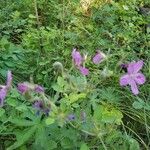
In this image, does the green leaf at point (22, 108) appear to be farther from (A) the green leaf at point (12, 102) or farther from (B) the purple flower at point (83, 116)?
(B) the purple flower at point (83, 116)

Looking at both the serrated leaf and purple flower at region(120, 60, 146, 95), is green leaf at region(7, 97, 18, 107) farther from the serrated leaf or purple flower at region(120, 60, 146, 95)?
purple flower at region(120, 60, 146, 95)

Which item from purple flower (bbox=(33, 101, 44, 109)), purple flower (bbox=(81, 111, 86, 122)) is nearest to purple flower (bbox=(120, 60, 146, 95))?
purple flower (bbox=(81, 111, 86, 122))

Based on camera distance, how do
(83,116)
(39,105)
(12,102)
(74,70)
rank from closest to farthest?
(39,105)
(83,116)
(12,102)
(74,70)

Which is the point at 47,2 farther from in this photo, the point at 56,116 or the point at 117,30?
the point at 56,116

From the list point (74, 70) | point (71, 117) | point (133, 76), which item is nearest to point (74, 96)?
point (71, 117)

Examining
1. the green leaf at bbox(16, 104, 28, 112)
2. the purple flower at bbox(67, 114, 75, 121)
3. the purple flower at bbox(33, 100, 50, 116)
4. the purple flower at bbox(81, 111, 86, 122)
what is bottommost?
the green leaf at bbox(16, 104, 28, 112)

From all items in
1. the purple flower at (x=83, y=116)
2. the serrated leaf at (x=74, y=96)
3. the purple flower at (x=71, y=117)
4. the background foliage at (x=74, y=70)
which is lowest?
the background foliage at (x=74, y=70)

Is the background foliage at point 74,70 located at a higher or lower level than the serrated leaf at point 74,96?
lower

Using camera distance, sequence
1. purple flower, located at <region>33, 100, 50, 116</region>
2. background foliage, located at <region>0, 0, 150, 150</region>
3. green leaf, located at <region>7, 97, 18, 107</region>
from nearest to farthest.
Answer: purple flower, located at <region>33, 100, 50, 116</region> < background foliage, located at <region>0, 0, 150, 150</region> < green leaf, located at <region>7, 97, 18, 107</region>

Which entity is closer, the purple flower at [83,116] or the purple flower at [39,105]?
the purple flower at [39,105]

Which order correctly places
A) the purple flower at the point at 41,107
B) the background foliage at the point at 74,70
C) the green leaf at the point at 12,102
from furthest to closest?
the green leaf at the point at 12,102 < the background foliage at the point at 74,70 < the purple flower at the point at 41,107

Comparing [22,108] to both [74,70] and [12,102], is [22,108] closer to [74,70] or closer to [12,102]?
[12,102]

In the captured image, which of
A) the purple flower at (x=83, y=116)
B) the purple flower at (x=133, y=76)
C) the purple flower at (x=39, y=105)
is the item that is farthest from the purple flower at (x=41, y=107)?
the purple flower at (x=133, y=76)

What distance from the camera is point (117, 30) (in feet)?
9.82
